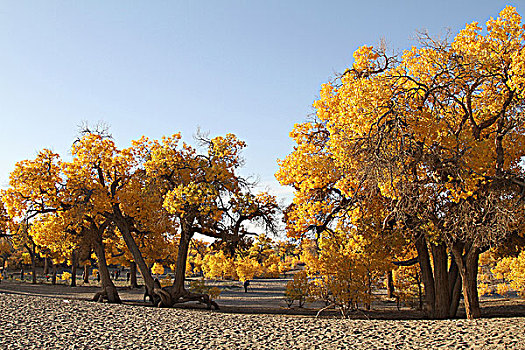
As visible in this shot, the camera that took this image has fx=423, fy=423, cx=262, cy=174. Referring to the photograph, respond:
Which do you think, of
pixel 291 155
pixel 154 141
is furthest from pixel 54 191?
pixel 291 155

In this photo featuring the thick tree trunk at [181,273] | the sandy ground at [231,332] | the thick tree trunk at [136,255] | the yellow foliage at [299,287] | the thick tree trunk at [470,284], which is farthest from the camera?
the thick tree trunk at [136,255]

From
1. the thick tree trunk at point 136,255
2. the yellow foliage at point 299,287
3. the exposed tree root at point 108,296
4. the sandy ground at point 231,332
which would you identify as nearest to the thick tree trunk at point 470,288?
the sandy ground at point 231,332

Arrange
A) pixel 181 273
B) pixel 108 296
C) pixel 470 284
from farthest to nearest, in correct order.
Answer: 1. pixel 108 296
2. pixel 181 273
3. pixel 470 284

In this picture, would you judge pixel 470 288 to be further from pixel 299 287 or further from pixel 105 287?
pixel 105 287

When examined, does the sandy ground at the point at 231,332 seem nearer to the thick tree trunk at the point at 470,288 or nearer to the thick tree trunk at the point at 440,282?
the thick tree trunk at the point at 470,288

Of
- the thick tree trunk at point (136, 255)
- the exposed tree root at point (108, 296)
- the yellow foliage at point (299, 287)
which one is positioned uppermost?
the thick tree trunk at point (136, 255)

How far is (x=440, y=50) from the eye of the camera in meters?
10.3

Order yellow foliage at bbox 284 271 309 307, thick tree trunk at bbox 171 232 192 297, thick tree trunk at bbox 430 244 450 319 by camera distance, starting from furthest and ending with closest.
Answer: thick tree trunk at bbox 171 232 192 297
yellow foliage at bbox 284 271 309 307
thick tree trunk at bbox 430 244 450 319

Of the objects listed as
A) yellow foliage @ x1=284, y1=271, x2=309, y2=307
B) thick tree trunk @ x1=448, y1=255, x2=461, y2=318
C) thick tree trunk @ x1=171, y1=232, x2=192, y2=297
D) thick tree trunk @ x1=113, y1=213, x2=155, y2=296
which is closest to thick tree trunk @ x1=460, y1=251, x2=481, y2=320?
thick tree trunk @ x1=448, y1=255, x2=461, y2=318

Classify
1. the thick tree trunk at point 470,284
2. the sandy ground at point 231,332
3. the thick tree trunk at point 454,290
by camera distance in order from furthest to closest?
1. the thick tree trunk at point 454,290
2. the thick tree trunk at point 470,284
3. the sandy ground at point 231,332

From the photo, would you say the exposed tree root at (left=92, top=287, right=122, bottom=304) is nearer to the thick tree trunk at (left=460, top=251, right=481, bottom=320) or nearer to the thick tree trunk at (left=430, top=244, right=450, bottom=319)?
the thick tree trunk at (left=430, top=244, right=450, bottom=319)

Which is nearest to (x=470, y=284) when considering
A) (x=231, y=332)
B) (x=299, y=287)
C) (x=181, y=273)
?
(x=231, y=332)

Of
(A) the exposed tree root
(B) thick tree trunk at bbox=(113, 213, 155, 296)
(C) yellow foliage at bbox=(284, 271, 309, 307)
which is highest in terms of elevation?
(B) thick tree trunk at bbox=(113, 213, 155, 296)

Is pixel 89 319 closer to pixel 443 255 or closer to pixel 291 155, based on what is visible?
pixel 291 155
